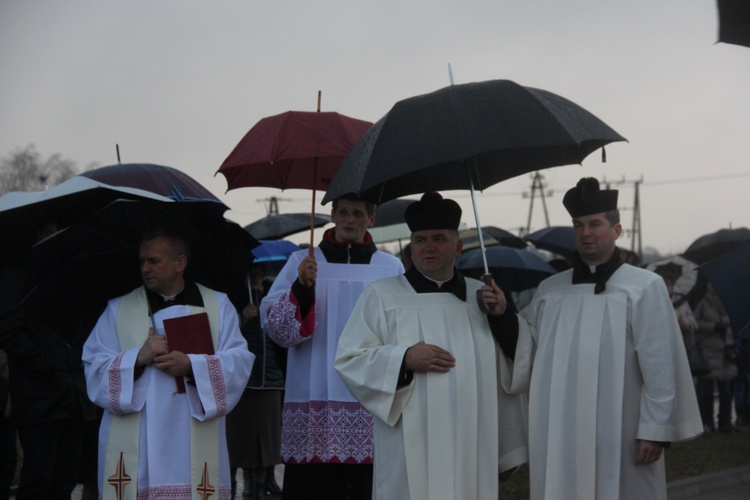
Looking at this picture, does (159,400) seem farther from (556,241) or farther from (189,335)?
(556,241)

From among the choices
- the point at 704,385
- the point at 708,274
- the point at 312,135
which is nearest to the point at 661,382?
the point at 708,274

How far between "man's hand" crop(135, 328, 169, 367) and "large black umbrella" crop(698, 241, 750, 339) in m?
2.90

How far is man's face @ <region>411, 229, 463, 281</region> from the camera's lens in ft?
18.1

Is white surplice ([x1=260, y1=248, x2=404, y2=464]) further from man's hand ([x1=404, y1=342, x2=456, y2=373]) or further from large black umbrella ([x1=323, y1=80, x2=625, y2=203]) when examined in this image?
large black umbrella ([x1=323, y1=80, x2=625, y2=203])

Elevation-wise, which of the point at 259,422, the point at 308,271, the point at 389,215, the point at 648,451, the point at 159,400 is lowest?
the point at 259,422

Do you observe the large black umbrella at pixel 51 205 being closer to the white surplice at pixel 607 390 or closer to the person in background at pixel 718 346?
the white surplice at pixel 607 390

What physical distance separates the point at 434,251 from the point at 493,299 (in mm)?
474

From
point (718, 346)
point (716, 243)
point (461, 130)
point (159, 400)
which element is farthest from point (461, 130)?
point (718, 346)

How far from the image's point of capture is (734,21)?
4141 millimetres

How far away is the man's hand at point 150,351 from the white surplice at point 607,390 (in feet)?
6.16

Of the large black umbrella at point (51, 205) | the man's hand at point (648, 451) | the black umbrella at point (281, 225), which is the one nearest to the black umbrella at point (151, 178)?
the large black umbrella at point (51, 205)

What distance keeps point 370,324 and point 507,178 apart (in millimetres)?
1271

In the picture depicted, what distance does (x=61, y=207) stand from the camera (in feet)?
20.1

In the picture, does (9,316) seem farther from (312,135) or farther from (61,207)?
(312,135)
